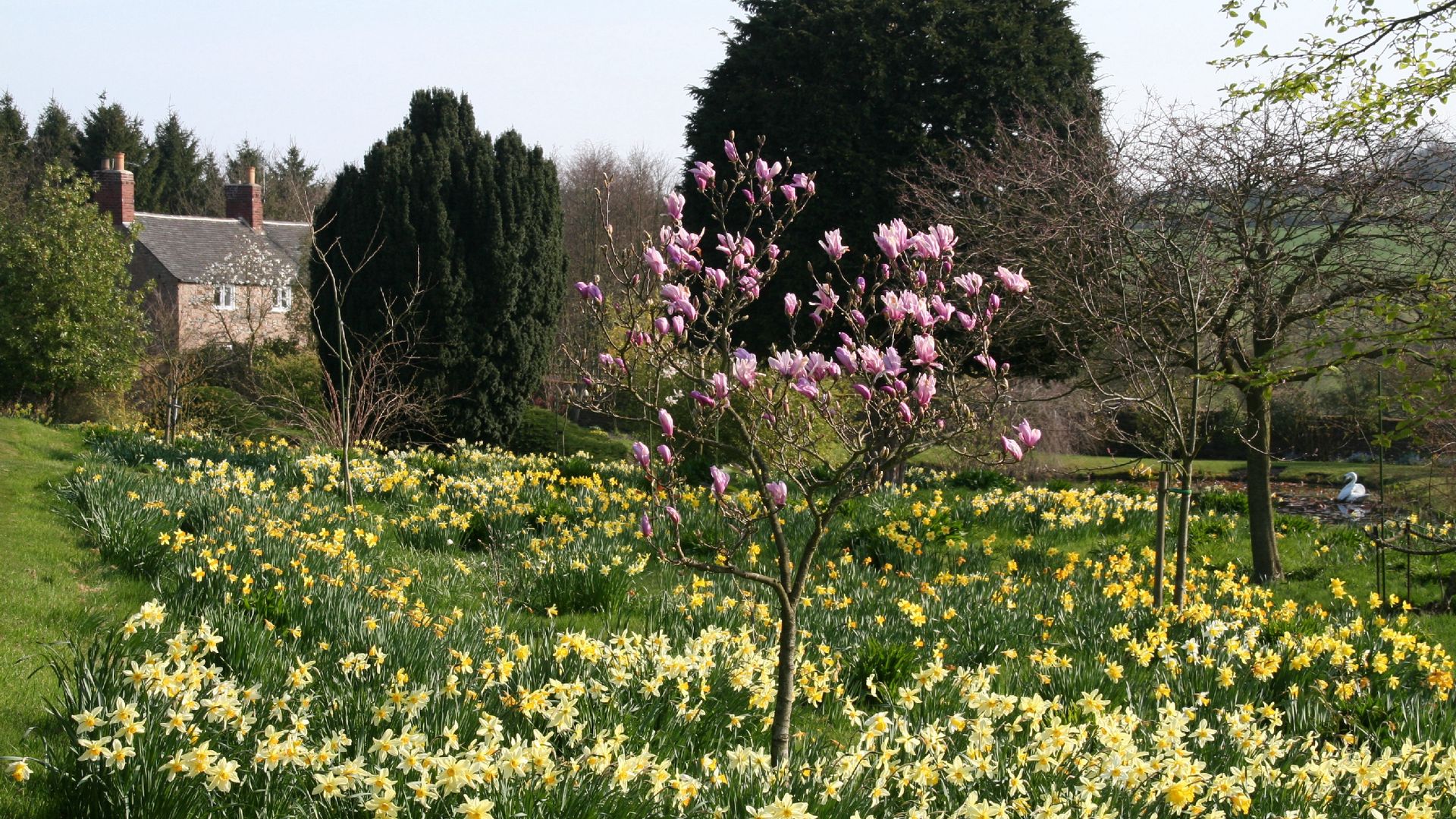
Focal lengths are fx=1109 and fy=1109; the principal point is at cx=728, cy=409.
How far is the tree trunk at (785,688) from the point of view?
338 cm

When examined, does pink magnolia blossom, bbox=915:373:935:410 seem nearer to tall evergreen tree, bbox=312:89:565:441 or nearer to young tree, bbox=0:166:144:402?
tall evergreen tree, bbox=312:89:565:441

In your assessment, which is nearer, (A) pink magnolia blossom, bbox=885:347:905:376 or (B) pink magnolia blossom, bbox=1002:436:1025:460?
(B) pink magnolia blossom, bbox=1002:436:1025:460

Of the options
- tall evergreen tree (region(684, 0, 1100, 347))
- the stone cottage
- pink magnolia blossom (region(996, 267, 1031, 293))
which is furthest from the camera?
the stone cottage

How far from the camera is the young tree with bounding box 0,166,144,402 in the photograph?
20844 millimetres

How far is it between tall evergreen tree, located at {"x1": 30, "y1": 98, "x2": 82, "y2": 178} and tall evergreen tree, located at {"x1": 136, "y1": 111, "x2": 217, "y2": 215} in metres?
2.53

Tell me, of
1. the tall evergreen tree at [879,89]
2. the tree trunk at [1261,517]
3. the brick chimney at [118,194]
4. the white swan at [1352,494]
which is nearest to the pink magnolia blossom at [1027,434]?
the tree trunk at [1261,517]

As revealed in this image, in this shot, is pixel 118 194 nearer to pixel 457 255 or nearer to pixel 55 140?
pixel 55 140

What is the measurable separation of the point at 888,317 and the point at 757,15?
13864mm

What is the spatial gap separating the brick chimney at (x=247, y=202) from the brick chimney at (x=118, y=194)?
424 centimetres

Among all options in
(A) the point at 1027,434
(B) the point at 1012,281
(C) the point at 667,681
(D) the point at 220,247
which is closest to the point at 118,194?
(D) the point at 220,247

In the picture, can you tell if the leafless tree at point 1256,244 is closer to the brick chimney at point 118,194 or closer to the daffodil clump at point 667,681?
the daffodil clump at point 667,681

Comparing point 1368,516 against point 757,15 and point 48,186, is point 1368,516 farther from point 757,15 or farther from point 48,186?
point 48,186

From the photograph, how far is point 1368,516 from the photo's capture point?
11.6 m

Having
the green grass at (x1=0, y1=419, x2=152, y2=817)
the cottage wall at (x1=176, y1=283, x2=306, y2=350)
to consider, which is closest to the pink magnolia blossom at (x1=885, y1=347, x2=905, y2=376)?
the green grass at (x1=0, y1=419, x2=152, y2=817)
